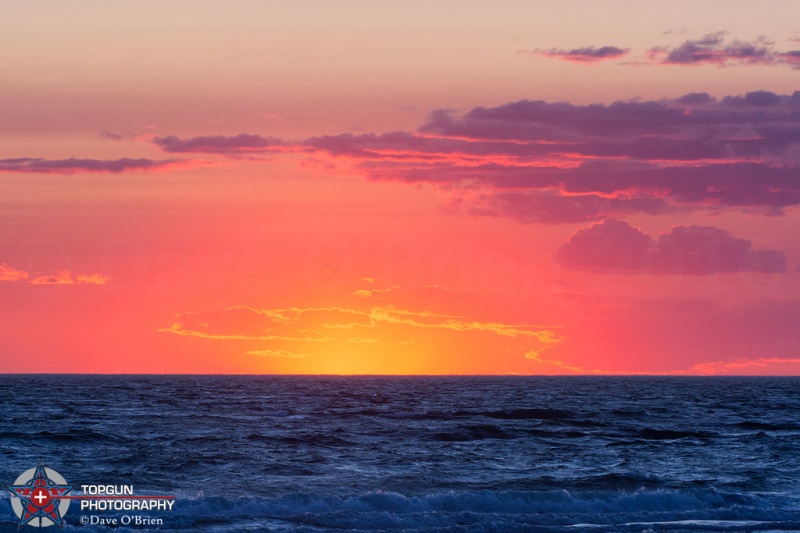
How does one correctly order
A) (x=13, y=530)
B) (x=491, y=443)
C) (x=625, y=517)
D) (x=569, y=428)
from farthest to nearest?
(x=569, y=428)
(x=491, y=443)
(x=625, y=517)
(x=13, y=530)

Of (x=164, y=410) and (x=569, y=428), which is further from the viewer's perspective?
(x=164, y=410)

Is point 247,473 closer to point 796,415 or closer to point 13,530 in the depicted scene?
point 13,530

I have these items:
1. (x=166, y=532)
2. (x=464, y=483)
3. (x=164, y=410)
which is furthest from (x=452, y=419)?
(x=166, y=532)

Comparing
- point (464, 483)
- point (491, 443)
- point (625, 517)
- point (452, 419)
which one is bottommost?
point (625, 517)

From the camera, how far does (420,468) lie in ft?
140

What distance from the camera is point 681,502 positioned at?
34656mm

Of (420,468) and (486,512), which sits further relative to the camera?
(420,468)

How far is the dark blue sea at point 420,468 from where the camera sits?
31.1 metres

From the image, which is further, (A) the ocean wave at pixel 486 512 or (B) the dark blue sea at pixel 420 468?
(B) the dark blue sea at pixel 420 468

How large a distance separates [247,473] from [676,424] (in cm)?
3979

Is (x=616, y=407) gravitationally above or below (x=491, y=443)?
above

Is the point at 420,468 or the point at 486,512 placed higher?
the point at 420,468

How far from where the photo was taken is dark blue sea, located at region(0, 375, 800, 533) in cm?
3112

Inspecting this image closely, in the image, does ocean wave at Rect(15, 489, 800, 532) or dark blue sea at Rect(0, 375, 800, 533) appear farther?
dark blue sea at Rect(0, 375, 800, 533)
